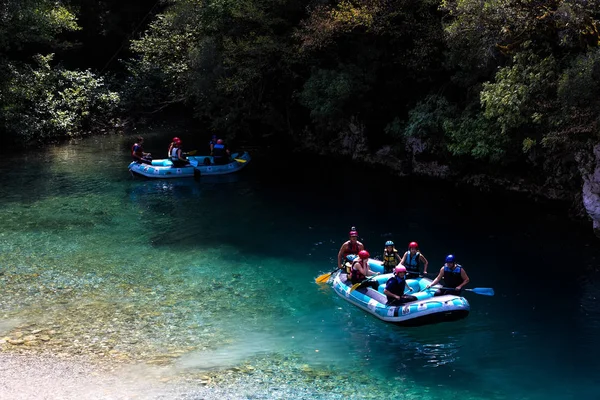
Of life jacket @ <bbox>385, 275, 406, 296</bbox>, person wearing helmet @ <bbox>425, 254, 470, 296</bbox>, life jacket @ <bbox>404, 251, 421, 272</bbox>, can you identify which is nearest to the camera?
life jacket @ <bbox>385, 275, 406, 296</bbox>

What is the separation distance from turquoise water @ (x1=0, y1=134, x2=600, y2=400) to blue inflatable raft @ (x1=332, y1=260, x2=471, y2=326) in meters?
0.29

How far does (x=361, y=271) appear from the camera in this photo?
685 inches

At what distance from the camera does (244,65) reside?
103ft

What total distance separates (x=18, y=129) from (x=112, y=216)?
48.8ft

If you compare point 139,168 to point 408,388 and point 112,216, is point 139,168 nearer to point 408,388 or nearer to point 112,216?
point 112,216

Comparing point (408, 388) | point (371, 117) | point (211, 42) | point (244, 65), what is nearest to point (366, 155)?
point (371, 117)

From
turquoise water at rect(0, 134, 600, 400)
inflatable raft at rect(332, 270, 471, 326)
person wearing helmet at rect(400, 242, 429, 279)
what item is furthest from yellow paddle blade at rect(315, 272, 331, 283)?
person wearing helmet at rect(400, 242, 429, 279)

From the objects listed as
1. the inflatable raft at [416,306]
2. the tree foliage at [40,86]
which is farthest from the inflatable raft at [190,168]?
the inflatable raft at [416,306]

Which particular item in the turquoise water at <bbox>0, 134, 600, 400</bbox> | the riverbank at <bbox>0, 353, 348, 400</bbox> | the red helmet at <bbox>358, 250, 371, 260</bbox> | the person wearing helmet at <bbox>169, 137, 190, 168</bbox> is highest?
the person wearing helmet at <bbox>169, 137, 190, 168</bbox>

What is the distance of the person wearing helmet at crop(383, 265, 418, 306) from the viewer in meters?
16.1

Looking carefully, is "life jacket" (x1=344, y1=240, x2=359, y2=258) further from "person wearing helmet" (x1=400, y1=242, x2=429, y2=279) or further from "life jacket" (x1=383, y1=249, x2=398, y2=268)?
"person wearing helmet" (x1=400, y1=242, x2=429, y2=279)

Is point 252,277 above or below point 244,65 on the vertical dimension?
below

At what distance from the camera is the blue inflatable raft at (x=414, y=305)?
15617mm

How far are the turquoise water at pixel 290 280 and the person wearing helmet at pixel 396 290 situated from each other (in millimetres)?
687
